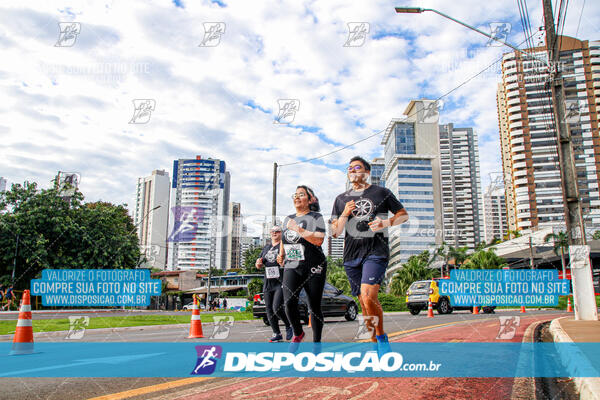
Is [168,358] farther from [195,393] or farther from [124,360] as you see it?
[195,393]

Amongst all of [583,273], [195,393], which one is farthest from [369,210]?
[583,273]

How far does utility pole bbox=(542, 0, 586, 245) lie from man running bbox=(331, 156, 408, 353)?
8992 mm

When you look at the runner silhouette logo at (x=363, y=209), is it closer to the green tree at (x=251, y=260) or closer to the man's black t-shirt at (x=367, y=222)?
the man's black t-shirt at (x=367, y=222)

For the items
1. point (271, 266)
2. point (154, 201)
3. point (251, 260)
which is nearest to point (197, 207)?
point (154, 201)

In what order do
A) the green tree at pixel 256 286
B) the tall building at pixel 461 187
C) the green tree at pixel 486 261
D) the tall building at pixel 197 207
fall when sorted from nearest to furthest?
1. the green tree at pixel 256 286
2. the green tree at pixel 486 261
3. the tall building at pixel 197 207
4. the tall building at pixel 461 187

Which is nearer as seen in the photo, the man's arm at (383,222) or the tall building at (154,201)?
the man's arm at (383,222)

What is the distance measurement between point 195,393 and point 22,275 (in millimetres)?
32759

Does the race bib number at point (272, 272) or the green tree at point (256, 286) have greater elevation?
the race bib number at point (272, 272)

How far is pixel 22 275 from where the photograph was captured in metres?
30.4

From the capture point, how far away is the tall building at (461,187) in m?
178

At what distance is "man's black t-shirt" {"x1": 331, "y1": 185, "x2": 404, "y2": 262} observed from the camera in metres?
4.35

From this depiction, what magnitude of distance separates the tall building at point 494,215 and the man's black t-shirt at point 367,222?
189 m

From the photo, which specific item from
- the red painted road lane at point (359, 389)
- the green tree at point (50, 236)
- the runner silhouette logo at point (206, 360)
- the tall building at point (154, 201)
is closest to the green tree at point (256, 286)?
the green tree at point (50, 236)

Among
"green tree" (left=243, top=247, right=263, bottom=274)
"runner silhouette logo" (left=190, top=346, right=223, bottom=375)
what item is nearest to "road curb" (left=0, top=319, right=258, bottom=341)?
"runner silhouette logo" (left=190, top=346, right=223, bottom=375)
